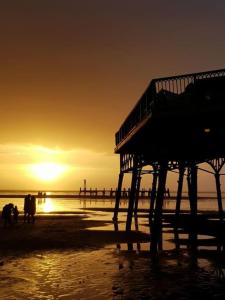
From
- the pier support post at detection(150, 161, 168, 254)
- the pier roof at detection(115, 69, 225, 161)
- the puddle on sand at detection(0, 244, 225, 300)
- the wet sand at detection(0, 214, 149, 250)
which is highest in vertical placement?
the pier roof at detection(115, 69, 225, 161)

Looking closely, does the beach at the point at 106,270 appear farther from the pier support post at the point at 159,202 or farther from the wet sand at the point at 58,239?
the pier support post at the point at 159,202

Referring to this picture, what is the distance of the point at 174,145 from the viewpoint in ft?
67.9

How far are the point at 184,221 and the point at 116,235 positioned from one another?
972 centimetres

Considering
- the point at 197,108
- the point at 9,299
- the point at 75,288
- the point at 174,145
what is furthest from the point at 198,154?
the point at 9,299

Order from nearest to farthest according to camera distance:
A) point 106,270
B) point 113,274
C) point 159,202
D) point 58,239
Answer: point 113,274 → point 106,270 → point 159,202 → point 58,239

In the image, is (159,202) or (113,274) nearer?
(113,274)

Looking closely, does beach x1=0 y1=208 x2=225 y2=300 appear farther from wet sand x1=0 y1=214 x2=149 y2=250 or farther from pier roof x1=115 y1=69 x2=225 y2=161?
pier roof x1=115 y1=69 x2=225 y2=161

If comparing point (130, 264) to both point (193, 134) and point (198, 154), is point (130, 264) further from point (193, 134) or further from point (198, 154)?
point (198, 154)

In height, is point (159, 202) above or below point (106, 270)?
above

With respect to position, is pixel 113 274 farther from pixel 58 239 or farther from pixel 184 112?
pixel 58 239

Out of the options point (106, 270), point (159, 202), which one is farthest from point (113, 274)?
point (159, 202)

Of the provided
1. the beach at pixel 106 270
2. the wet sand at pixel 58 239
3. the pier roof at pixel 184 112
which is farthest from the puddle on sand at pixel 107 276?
the pier roof at pixel 184 112

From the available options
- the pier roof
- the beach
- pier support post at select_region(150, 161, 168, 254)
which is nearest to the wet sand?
the beach

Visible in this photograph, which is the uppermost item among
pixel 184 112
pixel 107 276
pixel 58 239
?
pixel 184 112
